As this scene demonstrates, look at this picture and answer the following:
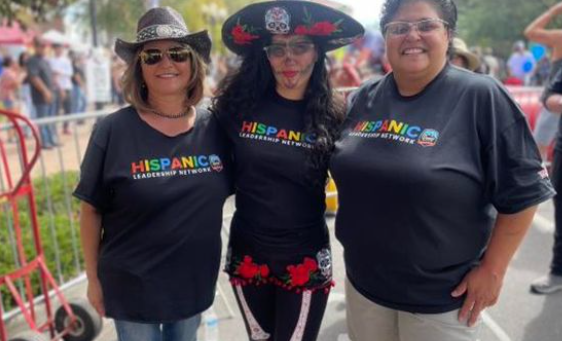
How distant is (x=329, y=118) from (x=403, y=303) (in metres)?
0.82

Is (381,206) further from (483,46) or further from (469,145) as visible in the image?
(483,46)

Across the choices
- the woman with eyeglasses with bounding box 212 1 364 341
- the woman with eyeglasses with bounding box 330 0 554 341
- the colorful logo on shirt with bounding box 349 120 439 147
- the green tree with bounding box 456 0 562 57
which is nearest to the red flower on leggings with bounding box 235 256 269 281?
the woman with eyeglasses with bounding box 212 1 364 341

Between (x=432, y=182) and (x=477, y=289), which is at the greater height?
(x=432, y=182)

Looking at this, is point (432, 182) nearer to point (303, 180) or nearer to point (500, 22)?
point (303, 180)

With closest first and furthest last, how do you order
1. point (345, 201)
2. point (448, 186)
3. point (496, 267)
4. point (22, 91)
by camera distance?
1. point (448, 186)
2. point (496, 267)
3. point (345, 201)
4. point (22, 91)

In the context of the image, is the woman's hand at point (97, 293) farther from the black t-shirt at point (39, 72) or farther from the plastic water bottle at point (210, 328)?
the black t-shirt at point (39, 72)

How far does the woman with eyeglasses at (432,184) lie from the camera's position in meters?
1.76

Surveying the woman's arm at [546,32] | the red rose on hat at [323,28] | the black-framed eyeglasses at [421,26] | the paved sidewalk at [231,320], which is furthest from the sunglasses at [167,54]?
the woman's arm at [546,32]

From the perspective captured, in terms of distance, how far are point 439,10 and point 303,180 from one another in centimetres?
85

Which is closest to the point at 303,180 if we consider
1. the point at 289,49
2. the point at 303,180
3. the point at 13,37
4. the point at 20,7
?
the point at 303,180

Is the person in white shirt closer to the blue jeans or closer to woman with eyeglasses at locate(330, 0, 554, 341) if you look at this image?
the blue jeans

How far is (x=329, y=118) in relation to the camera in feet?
7.42

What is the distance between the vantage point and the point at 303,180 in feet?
7.29

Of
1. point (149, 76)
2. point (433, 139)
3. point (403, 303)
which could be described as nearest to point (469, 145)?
point (433, 139)
